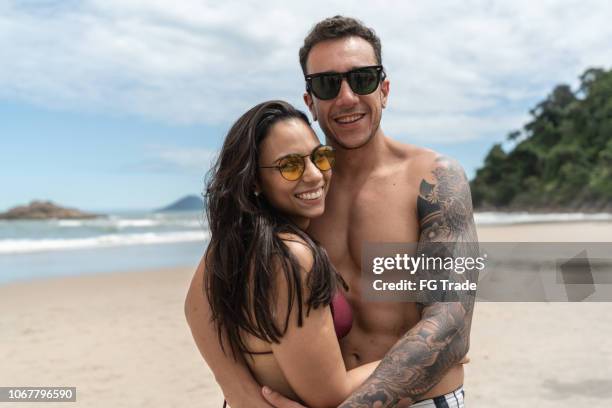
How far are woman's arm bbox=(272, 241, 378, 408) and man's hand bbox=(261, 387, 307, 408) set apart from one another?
46 mm

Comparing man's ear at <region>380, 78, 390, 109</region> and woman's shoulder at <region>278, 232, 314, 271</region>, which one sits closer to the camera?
woman's shoulder at <region>278, 232, 314, 271</region>

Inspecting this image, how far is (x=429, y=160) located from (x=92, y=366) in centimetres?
649

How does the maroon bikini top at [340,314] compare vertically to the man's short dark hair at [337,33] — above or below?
below

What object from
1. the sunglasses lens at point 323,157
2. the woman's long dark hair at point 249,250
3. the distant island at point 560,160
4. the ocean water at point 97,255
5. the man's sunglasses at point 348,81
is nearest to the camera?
the woman's long dark hair at point 249,250

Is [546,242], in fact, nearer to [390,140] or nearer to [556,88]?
[390,140]

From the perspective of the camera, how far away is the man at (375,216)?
2242 mm

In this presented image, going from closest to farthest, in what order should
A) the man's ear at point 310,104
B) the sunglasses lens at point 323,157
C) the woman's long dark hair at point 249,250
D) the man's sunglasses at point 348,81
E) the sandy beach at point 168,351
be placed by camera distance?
the woman's long dark hair at point 249,250
the sunglasses lens at point 323,157
the man's sunglasses at point 348,81
the man's ear at point 310,104
the sandy beach at point 168,351

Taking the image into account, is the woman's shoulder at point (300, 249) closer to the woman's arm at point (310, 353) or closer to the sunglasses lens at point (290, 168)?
the woman's arm at point (310, 353)

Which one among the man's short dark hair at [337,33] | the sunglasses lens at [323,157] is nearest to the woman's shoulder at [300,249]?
the sunglasses lens at [323,157]

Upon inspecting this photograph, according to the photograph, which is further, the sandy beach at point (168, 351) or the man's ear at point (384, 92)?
the sandy beach at point (168, 351)

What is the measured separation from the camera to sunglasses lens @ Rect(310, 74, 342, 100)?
246 centimetres

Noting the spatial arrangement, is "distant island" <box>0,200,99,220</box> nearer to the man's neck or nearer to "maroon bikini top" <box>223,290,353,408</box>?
the man's neck

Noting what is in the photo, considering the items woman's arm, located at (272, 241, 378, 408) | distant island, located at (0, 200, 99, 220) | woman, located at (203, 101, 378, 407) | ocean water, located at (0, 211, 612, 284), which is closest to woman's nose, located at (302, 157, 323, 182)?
woman, located at (203, 101, 378, 407)

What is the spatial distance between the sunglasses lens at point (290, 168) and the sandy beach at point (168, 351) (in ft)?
15.6
